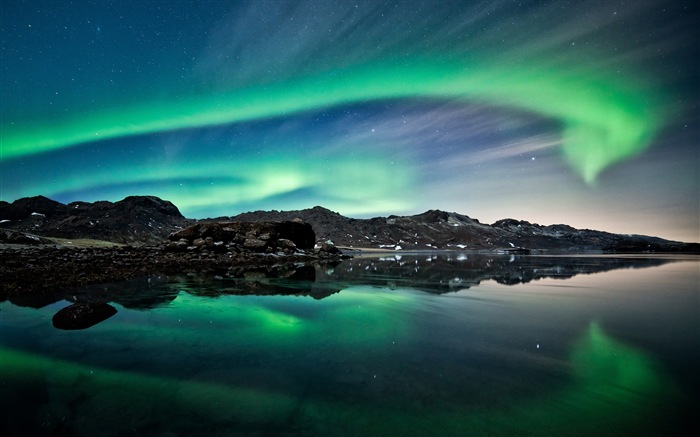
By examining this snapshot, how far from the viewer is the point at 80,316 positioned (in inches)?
336

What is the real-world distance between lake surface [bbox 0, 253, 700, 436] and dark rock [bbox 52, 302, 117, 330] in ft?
0.87

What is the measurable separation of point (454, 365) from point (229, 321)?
6774 mm

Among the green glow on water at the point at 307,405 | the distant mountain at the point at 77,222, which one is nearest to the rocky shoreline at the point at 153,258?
the green glow on water at the point at 307,405

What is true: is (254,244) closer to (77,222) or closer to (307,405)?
(307,405)

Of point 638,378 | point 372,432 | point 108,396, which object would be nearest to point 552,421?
point 372,432

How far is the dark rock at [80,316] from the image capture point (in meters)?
8.25

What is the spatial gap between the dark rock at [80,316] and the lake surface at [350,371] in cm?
26

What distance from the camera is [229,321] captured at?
929cm

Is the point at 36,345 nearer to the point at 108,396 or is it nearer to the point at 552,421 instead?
the point at 108,396

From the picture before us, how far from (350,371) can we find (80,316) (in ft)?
27.1

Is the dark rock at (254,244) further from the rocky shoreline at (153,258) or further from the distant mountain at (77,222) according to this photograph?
the distant mountain at (77,222)

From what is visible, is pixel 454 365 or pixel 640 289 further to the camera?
pixel 640 289

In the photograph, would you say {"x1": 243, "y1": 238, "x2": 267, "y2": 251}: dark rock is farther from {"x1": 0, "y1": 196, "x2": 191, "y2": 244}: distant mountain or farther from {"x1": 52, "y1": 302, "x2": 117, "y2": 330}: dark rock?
{"x1": 0, "y1": 196, "x2": 191, "y2": 244}: distant mountain

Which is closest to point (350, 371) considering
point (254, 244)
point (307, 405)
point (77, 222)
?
point (307, 405)
